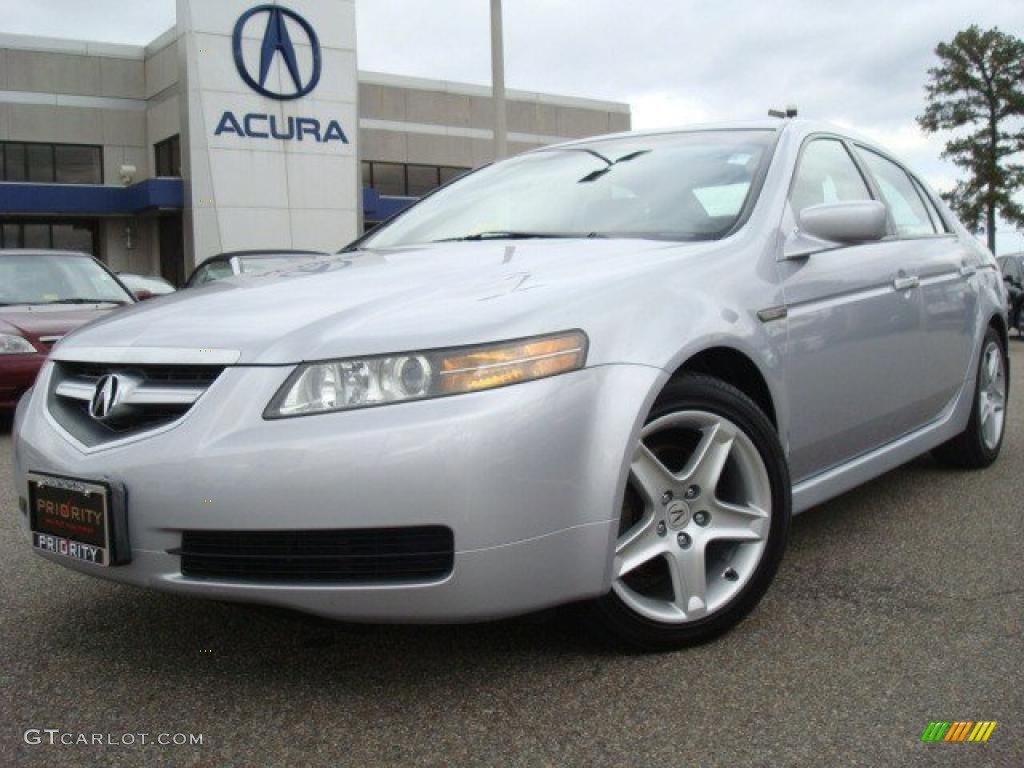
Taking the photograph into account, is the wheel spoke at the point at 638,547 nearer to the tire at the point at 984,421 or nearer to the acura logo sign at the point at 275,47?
the tire at the point at 984,421

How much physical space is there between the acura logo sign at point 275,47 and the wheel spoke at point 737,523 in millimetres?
24187

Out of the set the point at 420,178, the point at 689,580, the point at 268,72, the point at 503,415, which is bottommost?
the point at 689,580

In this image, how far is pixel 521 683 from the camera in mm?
2496

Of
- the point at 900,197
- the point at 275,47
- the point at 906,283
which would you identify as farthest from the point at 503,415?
the point at 275,47

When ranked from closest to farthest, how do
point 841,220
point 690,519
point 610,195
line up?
point 690,519 < point 841,220 < point 610,195

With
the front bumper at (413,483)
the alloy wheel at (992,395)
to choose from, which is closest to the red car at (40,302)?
the front bumper at (413,483)

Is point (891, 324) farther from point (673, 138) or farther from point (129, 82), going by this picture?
point (129, 82)

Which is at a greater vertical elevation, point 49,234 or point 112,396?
point 49,234

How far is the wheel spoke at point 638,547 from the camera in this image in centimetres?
253

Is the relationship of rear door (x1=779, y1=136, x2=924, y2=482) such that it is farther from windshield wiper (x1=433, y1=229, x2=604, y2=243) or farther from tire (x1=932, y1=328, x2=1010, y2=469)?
tire (x1=932, y1=328, x2=1010, y2=469)

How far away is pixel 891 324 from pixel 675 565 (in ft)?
4.86

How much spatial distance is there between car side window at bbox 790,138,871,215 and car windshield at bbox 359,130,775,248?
0.15 metres

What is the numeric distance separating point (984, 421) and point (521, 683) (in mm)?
3165

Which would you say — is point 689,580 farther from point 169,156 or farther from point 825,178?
point 169,156
